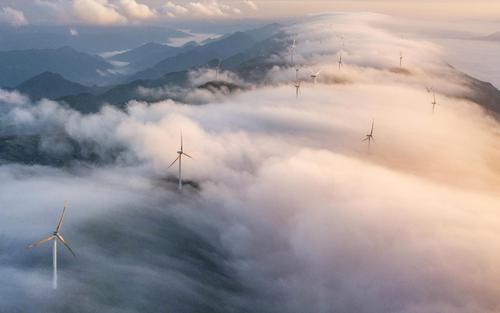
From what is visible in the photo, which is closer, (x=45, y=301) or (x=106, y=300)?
(x=45, y=301)

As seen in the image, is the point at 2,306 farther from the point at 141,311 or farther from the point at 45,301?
the point at 141,311

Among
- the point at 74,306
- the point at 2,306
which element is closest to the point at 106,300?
the point at 74,306

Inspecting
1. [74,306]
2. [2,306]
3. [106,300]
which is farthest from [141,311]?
[2,306]

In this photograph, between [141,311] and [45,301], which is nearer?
[45,301]

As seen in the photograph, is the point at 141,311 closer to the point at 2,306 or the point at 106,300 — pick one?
the point at 106,300

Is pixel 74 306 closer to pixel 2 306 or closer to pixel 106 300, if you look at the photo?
pixel 106 300

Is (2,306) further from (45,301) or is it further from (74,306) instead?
(74,306)
